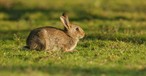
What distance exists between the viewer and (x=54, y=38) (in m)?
14.3

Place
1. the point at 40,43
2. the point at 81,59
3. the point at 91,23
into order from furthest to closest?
the point at 91,23
the point at 40,43
the point at 81,59

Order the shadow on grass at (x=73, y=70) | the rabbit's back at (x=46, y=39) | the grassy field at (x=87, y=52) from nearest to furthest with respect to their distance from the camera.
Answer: the shadow on grass at (x=73, y=70)
the grassy field at (x=87, y=52)
the rabbit's back at (x=46, y=39)

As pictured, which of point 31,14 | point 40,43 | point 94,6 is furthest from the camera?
point 94,6

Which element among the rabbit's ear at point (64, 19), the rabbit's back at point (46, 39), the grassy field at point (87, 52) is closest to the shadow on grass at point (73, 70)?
the grassy field at point (87, 52)

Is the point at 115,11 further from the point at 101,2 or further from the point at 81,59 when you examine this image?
the point at 81,59

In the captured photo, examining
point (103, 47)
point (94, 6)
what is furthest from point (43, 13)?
point (103, 47)

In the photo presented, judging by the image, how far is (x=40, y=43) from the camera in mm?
14031

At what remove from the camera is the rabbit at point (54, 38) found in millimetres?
14016

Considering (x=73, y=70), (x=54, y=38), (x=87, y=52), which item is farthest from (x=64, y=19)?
(x=73, y=70)

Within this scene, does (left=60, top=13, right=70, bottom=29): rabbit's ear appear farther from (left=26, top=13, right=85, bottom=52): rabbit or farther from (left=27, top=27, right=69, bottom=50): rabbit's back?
(left=27, top=27, right=69, bottom=50): rabbit's back

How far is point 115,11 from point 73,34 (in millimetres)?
13572

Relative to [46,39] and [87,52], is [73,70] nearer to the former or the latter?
[87,52]

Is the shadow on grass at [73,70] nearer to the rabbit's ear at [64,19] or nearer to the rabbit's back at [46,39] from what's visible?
the rabbit's back at [46,39]

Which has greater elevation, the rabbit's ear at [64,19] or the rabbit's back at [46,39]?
the rabbit's ear at [64,19]
